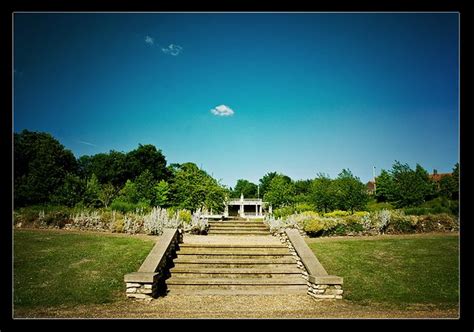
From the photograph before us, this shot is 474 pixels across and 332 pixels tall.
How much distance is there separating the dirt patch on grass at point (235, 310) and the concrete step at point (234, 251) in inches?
81.0

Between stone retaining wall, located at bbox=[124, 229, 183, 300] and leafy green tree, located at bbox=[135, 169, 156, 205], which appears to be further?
leafy green tree, located at bbox=[135, 169, 156, 205]

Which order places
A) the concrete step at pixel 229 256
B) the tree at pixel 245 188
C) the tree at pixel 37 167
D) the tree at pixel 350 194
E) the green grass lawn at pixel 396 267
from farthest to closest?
the tree at pixel 245 188
the tree at pixel 37 167
the tree at pixel 350 194
the concrete step at pixel 229 256
the green grass lawn at pixel 396 267

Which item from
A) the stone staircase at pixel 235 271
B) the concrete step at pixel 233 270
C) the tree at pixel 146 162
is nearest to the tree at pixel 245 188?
the tree at pixel 146 162

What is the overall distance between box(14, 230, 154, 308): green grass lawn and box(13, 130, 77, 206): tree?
13.3 meters

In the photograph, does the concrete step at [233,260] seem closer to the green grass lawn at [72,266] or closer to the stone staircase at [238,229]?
the green grass lawn at [72,266]

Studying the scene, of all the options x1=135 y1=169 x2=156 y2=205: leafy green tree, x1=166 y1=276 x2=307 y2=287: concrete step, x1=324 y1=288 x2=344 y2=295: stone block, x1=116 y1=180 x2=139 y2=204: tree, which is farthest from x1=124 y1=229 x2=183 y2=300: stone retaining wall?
x1=135 y1=169 x2=156 y2=205: leafy green tree

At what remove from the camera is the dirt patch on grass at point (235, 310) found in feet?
18.0

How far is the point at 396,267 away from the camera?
7.95 meters

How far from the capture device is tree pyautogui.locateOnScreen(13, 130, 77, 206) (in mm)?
21344

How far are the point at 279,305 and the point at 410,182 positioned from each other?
14.9 m

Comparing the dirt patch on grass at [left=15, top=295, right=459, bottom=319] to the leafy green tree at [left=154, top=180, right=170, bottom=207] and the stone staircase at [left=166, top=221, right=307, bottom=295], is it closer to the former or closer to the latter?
the stone staircase at [left=166, top=221, right=307, bottom=295]

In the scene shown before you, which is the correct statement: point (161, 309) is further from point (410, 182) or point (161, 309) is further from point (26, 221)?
point (410, 182)
